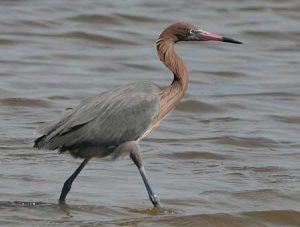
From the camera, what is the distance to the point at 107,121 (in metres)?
9.67

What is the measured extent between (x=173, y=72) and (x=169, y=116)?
3937 mm

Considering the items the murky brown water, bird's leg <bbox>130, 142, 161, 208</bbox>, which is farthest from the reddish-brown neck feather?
the murky brown water

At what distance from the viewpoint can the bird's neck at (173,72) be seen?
10.1 meters

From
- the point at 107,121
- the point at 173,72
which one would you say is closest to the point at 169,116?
the point at 173,72

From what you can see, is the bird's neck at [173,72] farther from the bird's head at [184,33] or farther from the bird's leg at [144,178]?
the bird's leg at [144,178]

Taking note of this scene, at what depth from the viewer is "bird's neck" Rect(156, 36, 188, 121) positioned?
33.3ft

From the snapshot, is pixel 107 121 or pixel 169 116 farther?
pixel 169 116

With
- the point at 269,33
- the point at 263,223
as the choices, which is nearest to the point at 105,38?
the point at 269,33

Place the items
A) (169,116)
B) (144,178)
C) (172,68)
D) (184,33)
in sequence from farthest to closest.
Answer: (169,116) < (184,33) < (172,68) < (144,178)

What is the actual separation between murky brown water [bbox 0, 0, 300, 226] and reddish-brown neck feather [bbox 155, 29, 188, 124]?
0.88 m

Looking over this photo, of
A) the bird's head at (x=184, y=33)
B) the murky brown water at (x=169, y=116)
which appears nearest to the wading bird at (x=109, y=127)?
the murky brown water at (x=169, y=116)

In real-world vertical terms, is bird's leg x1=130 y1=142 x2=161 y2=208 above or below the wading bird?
below

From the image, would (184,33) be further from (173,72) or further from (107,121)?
(107,121)

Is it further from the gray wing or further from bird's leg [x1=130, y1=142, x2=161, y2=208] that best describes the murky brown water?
the gray wing
